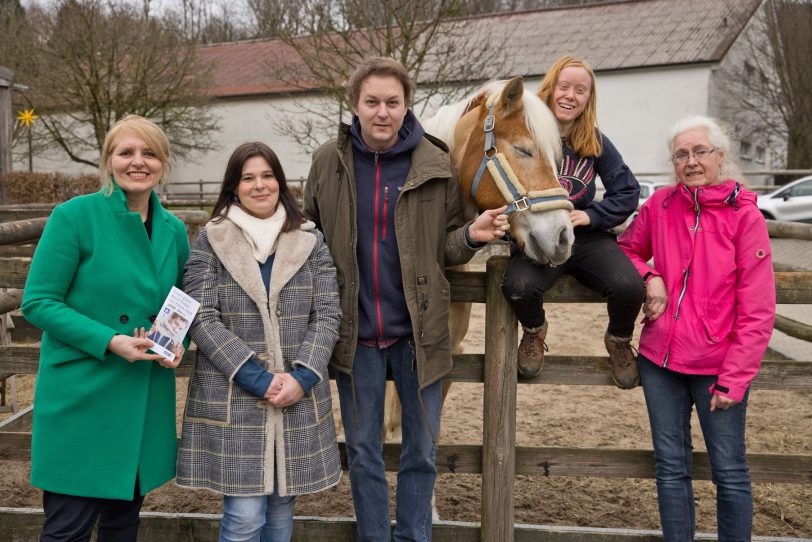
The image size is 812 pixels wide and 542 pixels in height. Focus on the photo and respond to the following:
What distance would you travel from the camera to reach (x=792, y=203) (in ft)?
54.2

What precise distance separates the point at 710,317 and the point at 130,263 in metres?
2.03

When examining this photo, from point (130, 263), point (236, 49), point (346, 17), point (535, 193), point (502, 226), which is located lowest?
point (130, 263)

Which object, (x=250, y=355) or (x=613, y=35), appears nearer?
(x=250, y=355)

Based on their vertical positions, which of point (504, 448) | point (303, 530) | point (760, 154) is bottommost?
point (303, 530)

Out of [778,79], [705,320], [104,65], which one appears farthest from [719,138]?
[778,79]

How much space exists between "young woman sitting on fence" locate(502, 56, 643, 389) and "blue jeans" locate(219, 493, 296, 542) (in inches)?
42.6

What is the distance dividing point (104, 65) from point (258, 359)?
21.5 m

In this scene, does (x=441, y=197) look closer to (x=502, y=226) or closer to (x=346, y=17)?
(x=502, y=226)

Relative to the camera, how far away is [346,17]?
14.5 m

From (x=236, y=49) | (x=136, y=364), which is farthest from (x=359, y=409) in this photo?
(x=236, y=49)

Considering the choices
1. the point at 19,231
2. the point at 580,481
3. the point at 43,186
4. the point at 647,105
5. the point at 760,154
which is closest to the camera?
the point at 19,231

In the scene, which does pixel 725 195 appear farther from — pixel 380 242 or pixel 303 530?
pixel 303 530

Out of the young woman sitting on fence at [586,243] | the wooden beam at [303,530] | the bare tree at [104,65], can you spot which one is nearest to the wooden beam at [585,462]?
the wooden beam at [303,530]

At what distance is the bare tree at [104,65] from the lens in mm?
20250
